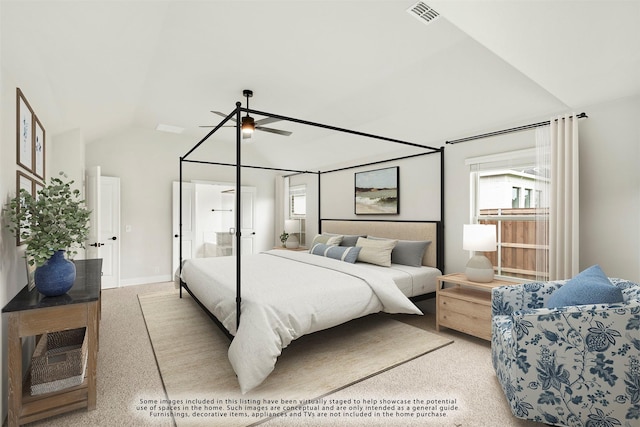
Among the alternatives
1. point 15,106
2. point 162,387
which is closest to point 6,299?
point 162,387

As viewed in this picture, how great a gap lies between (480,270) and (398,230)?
4.73ft

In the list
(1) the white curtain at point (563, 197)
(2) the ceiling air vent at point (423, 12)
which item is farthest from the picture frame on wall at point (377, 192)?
(2) the ceiling air vent at point (423, 12)

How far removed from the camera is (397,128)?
4.27 meters

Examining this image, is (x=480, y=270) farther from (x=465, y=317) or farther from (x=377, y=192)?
(x=377, y=192)

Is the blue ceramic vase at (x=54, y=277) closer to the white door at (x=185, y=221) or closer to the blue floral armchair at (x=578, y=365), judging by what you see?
the blue floral armchair at (x=578, y=365)

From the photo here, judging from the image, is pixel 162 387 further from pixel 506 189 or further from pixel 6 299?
pixel 506 189

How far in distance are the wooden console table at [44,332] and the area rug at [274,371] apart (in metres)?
0.38

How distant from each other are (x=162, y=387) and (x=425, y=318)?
282 centimetres

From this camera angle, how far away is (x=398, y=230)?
448 centimetres

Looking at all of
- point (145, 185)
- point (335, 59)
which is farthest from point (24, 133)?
A: point (145, 185)

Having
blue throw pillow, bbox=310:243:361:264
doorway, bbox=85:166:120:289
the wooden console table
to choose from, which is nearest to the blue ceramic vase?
the wooden console table

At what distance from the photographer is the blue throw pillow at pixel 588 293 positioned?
1837 millimetres

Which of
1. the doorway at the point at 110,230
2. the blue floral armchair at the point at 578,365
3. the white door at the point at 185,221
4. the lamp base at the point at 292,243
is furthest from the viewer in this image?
the lamp base at the point at 292,243

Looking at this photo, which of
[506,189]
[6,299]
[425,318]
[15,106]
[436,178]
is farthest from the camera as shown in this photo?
[436,178]
